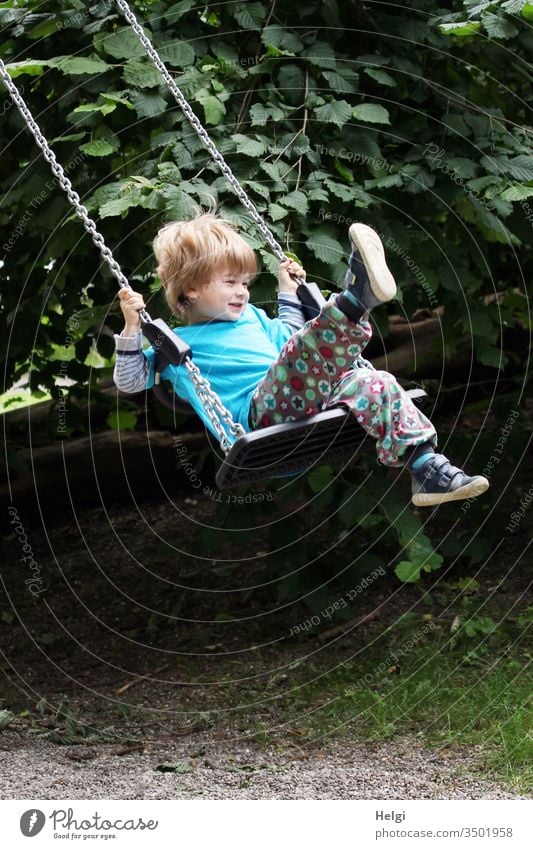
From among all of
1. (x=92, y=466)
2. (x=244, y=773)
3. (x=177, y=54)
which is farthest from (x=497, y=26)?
(x=92, y=466)

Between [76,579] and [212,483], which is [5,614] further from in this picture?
[212,483]

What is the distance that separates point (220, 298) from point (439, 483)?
0.95 meters

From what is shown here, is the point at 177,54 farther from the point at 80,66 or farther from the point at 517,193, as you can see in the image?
the point at 517,193

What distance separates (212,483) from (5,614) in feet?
5.73

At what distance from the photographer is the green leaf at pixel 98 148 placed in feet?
14.4

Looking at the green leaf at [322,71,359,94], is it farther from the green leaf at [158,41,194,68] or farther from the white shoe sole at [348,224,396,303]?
the white shoe sole at [348,224,396,303]

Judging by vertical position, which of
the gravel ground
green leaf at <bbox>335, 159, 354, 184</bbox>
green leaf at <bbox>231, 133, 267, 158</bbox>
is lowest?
the gravel ground

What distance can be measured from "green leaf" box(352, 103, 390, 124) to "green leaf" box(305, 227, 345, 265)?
479mm

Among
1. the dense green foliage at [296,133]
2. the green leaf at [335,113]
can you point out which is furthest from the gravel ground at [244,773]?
the green leaf at [335,113]

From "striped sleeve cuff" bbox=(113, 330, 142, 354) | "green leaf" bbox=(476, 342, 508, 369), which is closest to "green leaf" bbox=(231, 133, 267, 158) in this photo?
"striped sleeve cuff" bbox=(113, 330, 142, 354)

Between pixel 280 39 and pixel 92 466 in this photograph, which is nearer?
pixel 280 39

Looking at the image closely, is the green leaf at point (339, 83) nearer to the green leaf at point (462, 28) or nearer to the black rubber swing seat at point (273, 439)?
the green leaf at point (462, 28)

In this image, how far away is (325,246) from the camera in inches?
176

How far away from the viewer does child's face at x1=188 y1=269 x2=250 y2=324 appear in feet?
12.2
